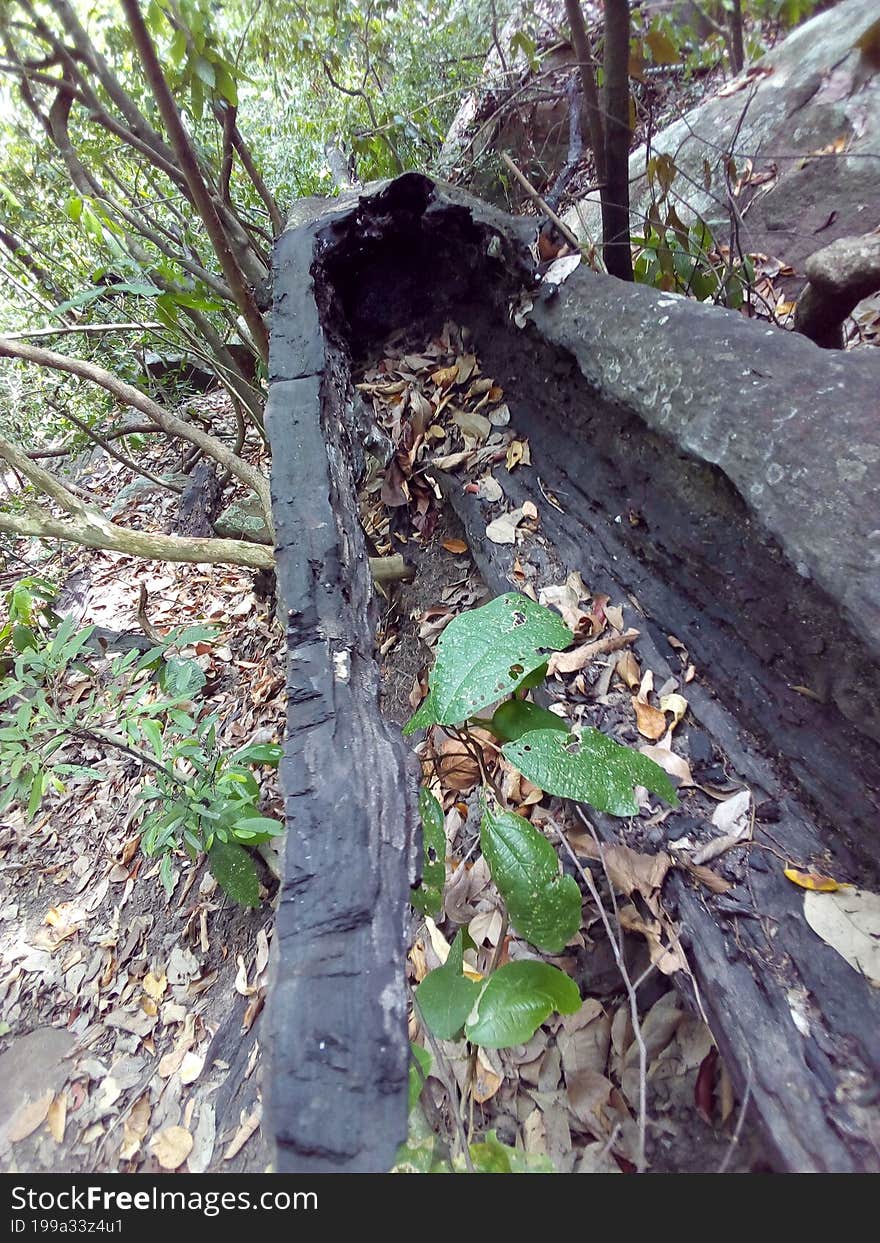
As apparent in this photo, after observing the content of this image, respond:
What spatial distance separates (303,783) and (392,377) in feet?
5.68

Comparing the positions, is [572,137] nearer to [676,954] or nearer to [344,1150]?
[676,954]

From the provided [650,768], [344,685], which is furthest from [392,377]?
[650,768]

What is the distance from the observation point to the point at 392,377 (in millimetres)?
2230

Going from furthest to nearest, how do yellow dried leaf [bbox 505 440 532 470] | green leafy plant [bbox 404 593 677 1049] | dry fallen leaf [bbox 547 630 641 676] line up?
yellow dried leaf [bbox 505 440 532 470] → dry fallen leaf [bbox 547 630 641 676] → green leafy plant [bbox 404 593 677 1049]

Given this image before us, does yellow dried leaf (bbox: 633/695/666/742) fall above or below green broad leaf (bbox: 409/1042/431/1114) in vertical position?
above

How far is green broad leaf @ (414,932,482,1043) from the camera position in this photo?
934 millimetres

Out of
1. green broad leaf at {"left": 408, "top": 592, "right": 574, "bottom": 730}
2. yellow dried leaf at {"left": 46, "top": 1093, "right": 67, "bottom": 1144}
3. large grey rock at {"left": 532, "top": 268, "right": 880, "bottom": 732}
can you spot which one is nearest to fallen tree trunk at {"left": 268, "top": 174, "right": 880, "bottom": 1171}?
large grey rock at {"left": 532, "top": 268, "right": 880, "bottom": 732}

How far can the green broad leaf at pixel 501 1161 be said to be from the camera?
84 cm

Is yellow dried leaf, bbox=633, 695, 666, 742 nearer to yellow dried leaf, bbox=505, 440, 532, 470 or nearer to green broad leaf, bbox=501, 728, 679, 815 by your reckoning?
green broad leaf, bbox=501, 728, 679, 815

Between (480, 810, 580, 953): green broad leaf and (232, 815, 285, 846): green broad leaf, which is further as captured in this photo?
(232, 815, 285, 846): green broad leaf

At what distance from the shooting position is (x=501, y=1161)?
844 millimetres

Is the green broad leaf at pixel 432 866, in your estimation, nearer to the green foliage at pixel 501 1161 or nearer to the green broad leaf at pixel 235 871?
the green foliage at pixel 501 1161

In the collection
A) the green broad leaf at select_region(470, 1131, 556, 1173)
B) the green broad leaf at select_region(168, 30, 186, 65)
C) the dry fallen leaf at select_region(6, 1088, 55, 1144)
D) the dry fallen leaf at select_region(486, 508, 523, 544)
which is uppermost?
the green broad leaf at select_region(168, 30, 186, 65)

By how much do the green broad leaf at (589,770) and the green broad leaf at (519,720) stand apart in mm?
139
